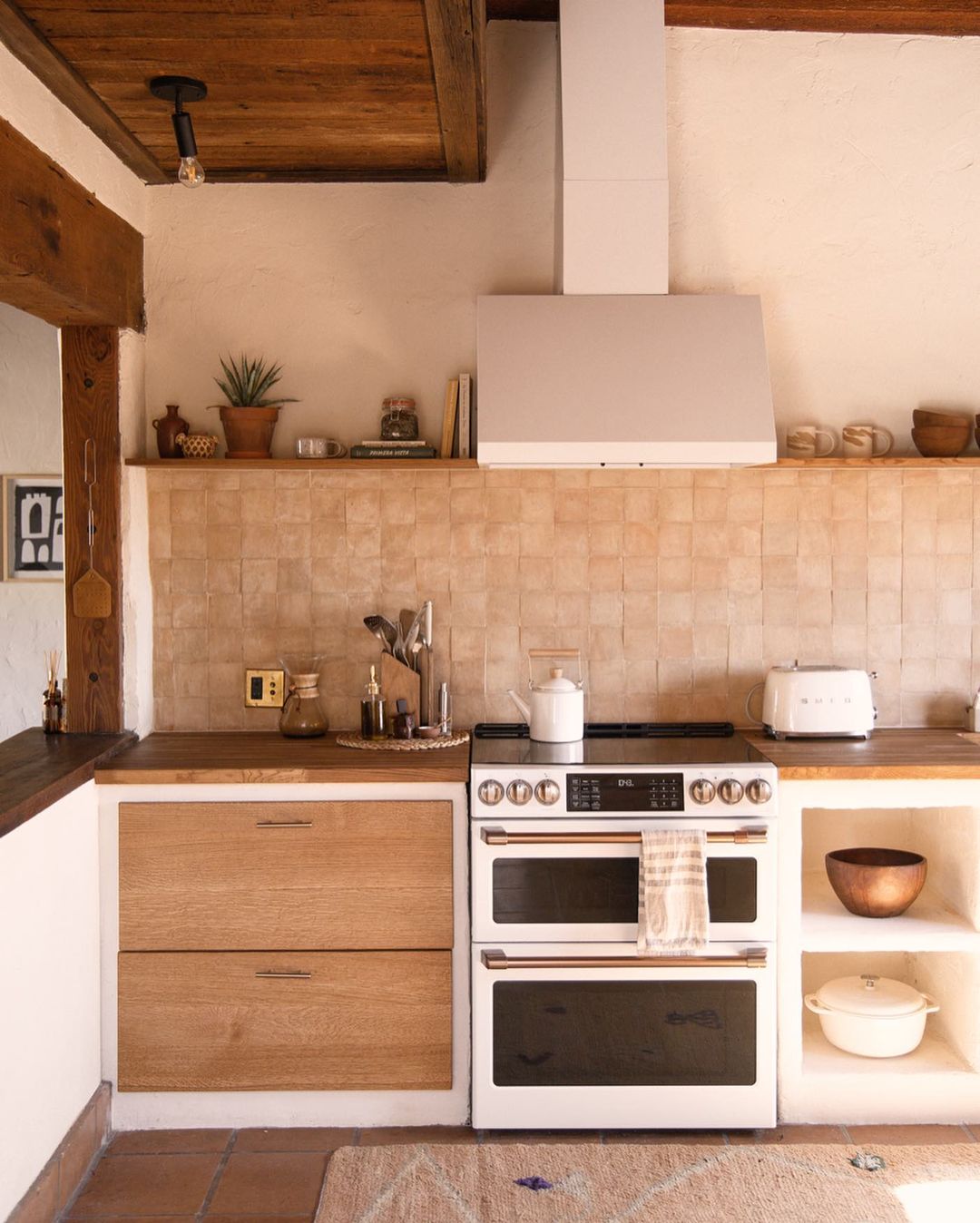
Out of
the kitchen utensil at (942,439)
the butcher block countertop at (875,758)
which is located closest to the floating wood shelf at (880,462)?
the kitchen utensil at (942,439)

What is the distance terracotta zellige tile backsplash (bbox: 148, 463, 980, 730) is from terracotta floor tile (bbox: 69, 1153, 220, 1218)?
1215 millimetres

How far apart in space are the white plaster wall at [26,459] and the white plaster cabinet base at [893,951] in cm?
274

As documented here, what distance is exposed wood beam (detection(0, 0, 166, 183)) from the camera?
2383 millimetres

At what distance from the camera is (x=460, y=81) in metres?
2.66

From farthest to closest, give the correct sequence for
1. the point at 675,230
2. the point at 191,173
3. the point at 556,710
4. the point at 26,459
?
1. the point at 26,459
2. the point at 675,230
3. the point at 556,710
4. the point at 191,173

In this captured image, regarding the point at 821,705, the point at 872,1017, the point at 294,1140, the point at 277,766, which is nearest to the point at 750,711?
the point at 821,705

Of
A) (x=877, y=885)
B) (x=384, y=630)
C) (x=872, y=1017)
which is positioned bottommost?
(x=872, y=1017)

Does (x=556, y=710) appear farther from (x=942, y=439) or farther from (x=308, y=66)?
(x=308, y=66)

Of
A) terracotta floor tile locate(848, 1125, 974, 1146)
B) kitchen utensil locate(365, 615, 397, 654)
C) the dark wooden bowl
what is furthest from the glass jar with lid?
terracotta floor tile locate(848, 1125, 974, 1146)

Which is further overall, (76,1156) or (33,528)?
(33,528)

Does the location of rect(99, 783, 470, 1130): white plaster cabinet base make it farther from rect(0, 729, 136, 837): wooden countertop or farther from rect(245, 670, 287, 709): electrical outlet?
rect(245, 670, 287, 709): electrical outlet

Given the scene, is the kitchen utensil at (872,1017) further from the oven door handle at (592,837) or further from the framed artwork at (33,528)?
the framed artwork at (33,528)

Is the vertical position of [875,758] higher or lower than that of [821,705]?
lower

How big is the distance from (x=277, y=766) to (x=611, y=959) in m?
0.95
